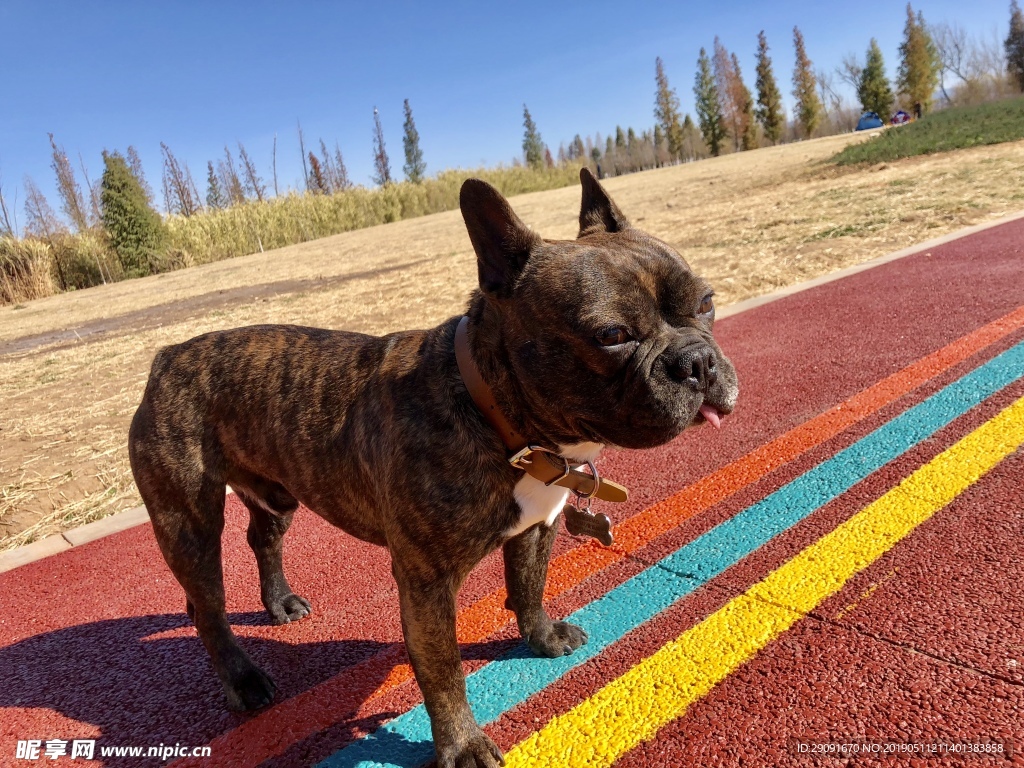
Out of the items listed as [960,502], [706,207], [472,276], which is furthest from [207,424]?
[706,207]

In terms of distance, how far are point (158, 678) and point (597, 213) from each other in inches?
102

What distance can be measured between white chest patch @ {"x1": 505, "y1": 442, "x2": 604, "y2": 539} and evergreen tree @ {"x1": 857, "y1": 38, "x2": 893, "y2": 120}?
3329 inches

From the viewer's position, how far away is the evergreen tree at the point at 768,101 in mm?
77188

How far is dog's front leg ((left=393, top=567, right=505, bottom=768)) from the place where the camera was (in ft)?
6.84

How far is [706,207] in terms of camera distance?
1759 centimetres

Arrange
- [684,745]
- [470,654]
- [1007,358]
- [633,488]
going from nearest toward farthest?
[684,745] → [470,654] → [633,488] → [1007,358]

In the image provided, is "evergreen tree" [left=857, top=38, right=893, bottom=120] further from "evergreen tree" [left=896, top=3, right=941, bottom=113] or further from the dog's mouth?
the dog's mouth

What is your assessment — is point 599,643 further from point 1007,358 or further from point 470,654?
Result: point 1007,358

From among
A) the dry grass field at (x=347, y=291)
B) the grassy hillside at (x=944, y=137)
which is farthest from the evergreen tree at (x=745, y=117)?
the dry grass field at (x=347, y=291)

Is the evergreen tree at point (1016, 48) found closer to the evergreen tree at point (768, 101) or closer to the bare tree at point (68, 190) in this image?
the evergreen tree at point (768, 101)

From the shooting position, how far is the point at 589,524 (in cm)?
252

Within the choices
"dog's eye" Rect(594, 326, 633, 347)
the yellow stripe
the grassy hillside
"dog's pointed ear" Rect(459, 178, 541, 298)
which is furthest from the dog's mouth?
the grassy hillside

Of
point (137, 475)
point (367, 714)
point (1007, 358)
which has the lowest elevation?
point (367, 714)

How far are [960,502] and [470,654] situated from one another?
2.15m
